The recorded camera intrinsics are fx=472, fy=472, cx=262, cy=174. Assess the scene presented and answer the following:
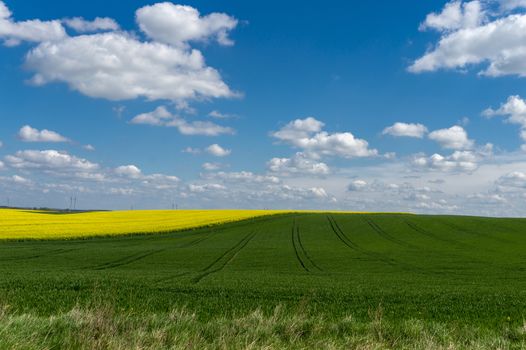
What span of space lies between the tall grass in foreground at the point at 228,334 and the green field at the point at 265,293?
0.04m

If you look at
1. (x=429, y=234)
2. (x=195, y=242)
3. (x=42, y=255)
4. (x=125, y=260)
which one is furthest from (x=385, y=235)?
(x=42, y=255)

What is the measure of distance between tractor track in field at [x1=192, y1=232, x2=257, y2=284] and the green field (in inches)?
3.0

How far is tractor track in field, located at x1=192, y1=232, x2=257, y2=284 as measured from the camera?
2482 centimetres

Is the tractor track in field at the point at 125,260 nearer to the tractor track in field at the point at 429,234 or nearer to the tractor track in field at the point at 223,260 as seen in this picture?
the tractor track in field at the point at 223,260

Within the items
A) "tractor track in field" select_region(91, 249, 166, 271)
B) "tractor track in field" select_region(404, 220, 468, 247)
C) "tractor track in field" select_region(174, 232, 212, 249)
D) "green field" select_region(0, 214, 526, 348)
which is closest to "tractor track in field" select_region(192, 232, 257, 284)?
"green field" select_region(0, 214, 526, 348)

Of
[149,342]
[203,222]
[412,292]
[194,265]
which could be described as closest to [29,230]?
[203,222]

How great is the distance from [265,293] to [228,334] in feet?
27.7

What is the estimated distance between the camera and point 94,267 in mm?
28906

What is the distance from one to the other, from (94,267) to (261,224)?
1579 inches

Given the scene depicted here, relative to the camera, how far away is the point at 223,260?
32.9 metres

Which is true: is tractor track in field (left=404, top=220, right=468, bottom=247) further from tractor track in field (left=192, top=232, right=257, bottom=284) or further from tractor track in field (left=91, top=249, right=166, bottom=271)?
tractor track in field (left=91, top=249, right=166, bottom=271)

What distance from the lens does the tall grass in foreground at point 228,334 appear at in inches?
317

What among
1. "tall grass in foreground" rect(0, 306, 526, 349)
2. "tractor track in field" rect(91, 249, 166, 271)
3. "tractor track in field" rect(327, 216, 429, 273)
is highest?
"tall grass in foreground" rect(0, 306, 526, 349)

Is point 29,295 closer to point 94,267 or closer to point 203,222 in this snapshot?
point 94,267
